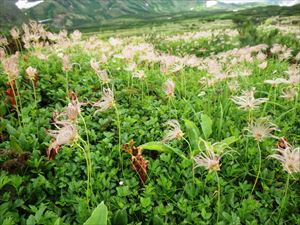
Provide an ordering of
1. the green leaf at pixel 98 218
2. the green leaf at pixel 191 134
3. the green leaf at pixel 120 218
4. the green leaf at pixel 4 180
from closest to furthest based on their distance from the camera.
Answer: the green leaf at pixel 98 218, the green leaf at pixel 120 218, the green leaf at pixel 4 180, the green leaf at pixel 191 134

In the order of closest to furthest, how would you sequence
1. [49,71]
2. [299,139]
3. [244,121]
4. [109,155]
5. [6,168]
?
[6,168] < [109,155] < [299,139] < [244,121] < [49,71]

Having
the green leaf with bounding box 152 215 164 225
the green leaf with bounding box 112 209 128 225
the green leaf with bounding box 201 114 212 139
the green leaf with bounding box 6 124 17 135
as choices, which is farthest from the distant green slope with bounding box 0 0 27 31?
the green leaf with bounding box 152 215 164 225

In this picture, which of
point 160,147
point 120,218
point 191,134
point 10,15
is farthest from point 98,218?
point 10,15

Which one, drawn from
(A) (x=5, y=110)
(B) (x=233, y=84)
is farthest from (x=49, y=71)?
(B) (x=233, y=84)

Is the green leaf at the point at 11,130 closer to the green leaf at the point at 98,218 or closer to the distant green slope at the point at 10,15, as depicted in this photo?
the green leaf at the point at 98,218

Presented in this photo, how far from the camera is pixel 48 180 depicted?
3.54 meters

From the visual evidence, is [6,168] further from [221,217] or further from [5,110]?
[221,217]

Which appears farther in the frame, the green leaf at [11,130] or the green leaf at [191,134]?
the green leaf at [11,130]

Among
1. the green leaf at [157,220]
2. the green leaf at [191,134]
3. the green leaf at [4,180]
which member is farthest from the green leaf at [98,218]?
the green leaf at [191,134]

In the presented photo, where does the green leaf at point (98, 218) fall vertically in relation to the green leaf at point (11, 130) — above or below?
below

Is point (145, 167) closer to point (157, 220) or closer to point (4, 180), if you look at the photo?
point (157, 220)

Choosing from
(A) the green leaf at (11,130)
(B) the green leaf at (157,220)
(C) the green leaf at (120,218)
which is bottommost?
(B) the green leaf at (157,220)

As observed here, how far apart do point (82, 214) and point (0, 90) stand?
3.34m

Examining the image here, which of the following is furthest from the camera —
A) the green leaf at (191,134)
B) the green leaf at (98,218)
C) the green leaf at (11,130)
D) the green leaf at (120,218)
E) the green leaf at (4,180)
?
the green leaf at (11,130)
